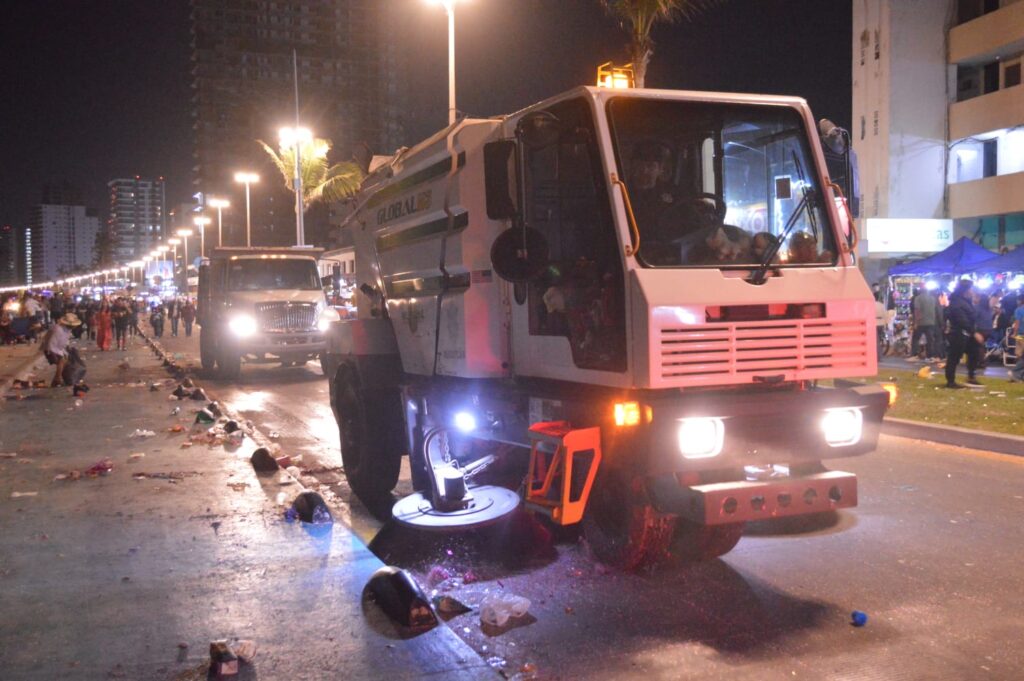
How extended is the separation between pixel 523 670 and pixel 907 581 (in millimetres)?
2828

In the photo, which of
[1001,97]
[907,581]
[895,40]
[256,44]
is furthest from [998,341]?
[256,44]

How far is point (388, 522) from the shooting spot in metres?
7.70

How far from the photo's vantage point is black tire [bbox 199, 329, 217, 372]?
2286 cm

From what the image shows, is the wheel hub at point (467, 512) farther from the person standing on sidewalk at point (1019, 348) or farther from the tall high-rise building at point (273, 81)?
the tall high-rise building at point (273, 81)

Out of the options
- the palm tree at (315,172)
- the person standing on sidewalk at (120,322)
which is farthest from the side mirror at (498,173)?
the palm tree at (315,172)

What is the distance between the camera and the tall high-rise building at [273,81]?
424 feet

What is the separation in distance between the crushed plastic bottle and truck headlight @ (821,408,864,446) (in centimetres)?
208

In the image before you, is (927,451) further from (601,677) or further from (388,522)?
(601,677)

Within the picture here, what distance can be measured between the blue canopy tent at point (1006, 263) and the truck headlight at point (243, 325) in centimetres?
1721

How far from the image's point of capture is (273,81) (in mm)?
133125

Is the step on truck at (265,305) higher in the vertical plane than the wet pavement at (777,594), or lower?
higher

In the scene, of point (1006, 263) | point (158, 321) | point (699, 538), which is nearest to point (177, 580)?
point (699, 538)

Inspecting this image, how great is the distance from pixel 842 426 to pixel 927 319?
59.6ft

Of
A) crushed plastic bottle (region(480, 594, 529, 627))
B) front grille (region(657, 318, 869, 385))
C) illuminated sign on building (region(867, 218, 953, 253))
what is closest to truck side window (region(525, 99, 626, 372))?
front grille (region(657, 318, 869, 385))
